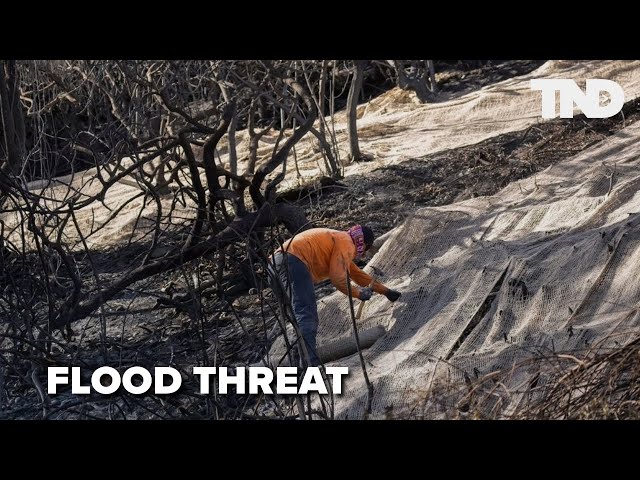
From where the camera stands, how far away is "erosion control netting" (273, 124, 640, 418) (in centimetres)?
641

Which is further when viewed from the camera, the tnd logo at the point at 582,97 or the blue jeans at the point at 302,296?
the tnd logo at the point at 582,97

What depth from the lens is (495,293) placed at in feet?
23.4

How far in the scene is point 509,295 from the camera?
702 centimetres

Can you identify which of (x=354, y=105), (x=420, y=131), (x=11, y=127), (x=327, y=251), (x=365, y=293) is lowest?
(x=365, y=293)

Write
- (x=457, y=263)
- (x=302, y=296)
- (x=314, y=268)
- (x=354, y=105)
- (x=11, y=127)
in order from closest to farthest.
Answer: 1. (x=302, y=296)
2. (x=314, y=268)
3. (x=457, y=263)
4. (x=11, y=127)
5. (x=354, y=105)

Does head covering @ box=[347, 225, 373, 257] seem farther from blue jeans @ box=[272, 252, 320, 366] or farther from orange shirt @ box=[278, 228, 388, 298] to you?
blue jeans @ box=[272, 252, 320, 366]

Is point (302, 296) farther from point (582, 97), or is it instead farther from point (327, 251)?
point (582, 97)

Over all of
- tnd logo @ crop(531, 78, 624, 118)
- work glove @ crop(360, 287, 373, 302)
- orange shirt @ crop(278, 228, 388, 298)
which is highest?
tnd logo @ crop(531, 78, 624, 118)

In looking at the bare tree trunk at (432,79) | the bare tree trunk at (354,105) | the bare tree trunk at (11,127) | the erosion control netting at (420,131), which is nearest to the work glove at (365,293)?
the bare tree trunk at (11,127)

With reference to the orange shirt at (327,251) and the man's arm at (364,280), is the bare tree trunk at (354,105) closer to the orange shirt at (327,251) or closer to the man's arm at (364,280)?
the man's arm at (364,280)

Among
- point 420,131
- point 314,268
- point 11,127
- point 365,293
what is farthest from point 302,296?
point 420,131

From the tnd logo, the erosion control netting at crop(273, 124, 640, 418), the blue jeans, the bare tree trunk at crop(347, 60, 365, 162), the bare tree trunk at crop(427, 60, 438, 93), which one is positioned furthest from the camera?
the bare tree trunk at crop(427, 60, 438, 93)

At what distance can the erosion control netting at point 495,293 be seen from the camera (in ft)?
21.0

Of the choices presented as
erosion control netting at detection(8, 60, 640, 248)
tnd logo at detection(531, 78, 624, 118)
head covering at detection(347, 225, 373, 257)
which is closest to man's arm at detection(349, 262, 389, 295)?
head covering at detection(347, 225, 373, 257)
